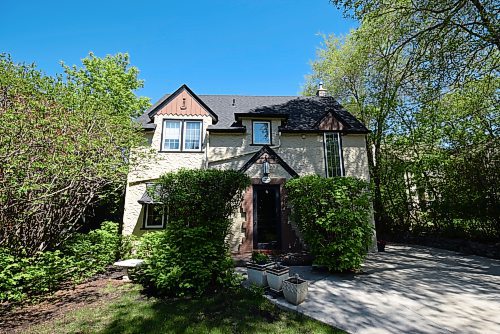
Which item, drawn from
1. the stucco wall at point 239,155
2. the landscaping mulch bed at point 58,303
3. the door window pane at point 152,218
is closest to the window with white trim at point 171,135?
the stucco wall at point 239,155

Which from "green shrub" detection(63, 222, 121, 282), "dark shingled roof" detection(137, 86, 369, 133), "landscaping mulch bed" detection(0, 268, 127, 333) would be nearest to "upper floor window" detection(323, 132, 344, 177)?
"dark shingled roof" detection(137, 86, 369, 133)

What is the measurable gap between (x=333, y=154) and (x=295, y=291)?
9.12m

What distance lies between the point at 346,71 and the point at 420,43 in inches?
398

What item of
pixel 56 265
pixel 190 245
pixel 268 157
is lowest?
pixel 56 265

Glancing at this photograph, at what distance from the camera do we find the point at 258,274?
263 inches

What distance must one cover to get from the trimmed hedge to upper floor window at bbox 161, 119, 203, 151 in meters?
5.06

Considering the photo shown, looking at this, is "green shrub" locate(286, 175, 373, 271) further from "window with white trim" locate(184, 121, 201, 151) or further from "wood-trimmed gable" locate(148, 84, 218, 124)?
"wood-trimmed gable" locate(148, 84, 218, 124)

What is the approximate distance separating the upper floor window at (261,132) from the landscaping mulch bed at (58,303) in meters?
9.08

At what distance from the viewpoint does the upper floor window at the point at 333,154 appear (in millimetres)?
12797

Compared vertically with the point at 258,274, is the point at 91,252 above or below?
above

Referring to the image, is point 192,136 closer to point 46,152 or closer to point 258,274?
point 46,152

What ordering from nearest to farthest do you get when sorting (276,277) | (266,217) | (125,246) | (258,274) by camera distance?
(276,277)
(258,274)
(125,246)
(266,217)

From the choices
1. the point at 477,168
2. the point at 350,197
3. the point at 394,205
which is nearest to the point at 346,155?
the point at 350,197

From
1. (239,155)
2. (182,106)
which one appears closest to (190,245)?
(239,155)
